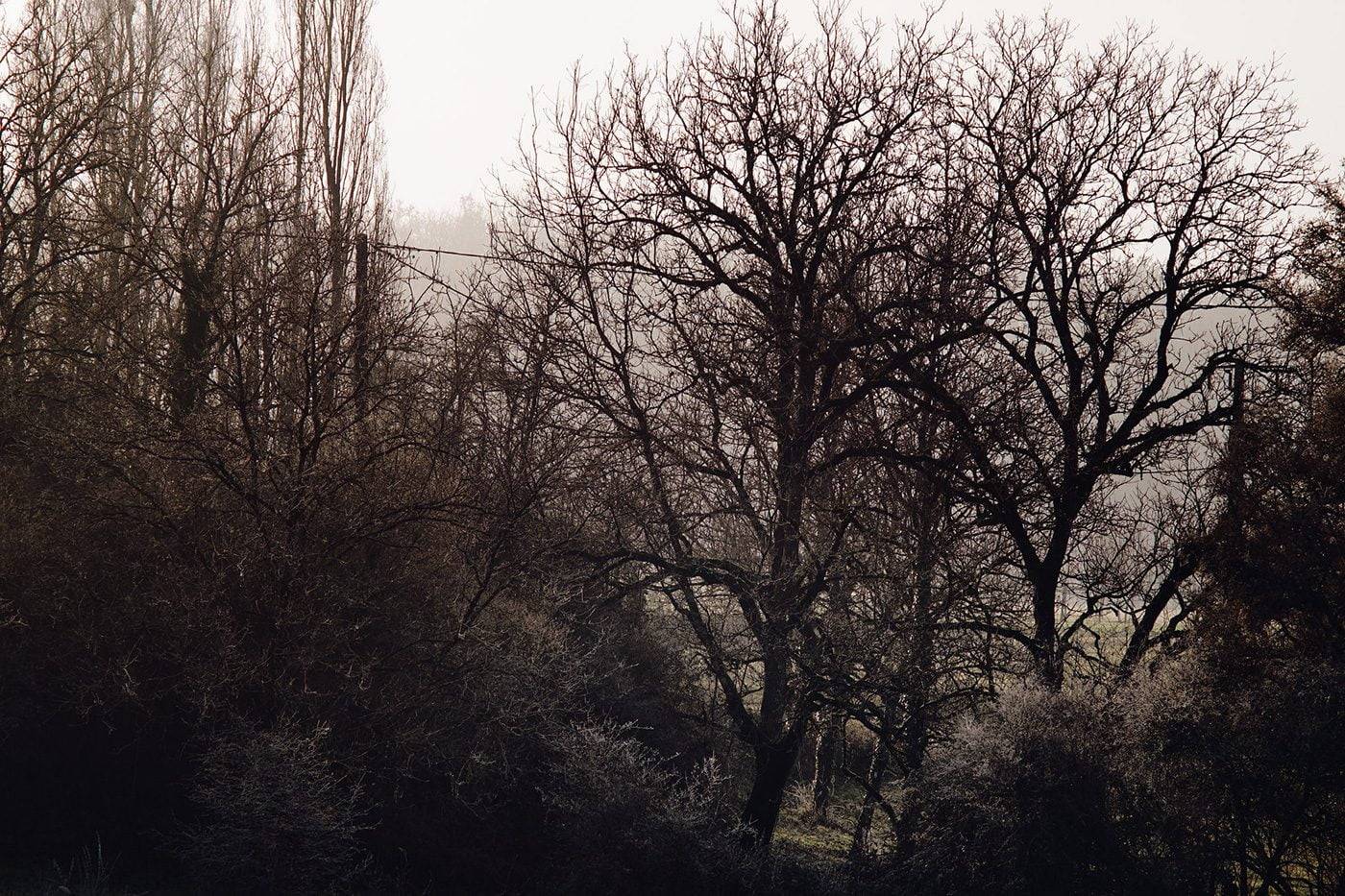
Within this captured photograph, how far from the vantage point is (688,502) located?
1232 centimetres

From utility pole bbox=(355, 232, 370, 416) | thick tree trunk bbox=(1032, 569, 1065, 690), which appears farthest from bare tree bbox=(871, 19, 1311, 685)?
utility pole bbox=(355, 232, 370, 416)

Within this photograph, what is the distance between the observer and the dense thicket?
9.69 meters

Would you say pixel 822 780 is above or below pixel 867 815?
below

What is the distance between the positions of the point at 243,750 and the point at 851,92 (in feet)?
29.6

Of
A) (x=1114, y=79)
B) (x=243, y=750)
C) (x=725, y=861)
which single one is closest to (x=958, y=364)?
(x=1114, y=79)

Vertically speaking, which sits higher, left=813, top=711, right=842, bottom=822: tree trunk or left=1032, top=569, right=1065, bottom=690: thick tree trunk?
left=1032, top=569, right=1065, bottom=690: thick tree trunk

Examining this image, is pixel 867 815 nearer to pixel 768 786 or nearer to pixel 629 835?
pixel 768 786

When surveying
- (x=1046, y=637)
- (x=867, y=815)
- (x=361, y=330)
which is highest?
(x=361, y=330)

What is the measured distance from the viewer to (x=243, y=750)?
29.7 feet

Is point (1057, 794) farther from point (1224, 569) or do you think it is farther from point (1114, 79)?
point (1114, 79)

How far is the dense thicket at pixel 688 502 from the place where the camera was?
A: 969 centimetres

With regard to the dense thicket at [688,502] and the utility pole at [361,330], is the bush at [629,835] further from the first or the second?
the utility pole at [361,330]

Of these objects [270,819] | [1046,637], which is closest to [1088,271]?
[1046,637]

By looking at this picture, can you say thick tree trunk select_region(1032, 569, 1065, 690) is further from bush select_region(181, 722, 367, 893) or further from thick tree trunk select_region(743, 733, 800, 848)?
bush select_region(181, 722, 367, 893)
